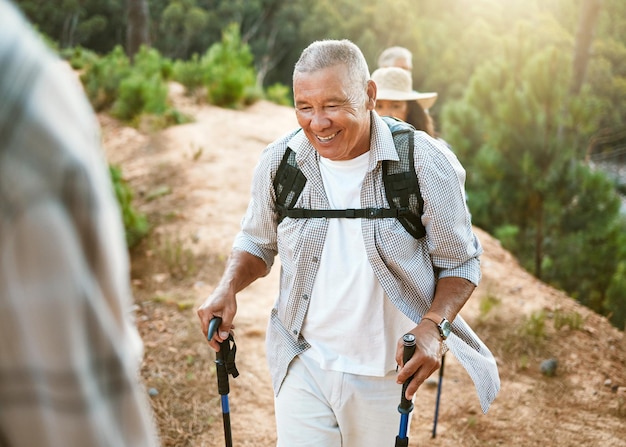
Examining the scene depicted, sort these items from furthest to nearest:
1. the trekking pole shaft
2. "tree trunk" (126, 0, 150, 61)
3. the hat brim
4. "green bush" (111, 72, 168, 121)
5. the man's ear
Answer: "tree trunk" (126, 0, 150, 61)
"green bush" (111, 72, 168, 121)
the hat brim
the trekking pole shaft
the man's ear

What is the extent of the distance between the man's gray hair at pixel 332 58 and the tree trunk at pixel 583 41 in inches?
324

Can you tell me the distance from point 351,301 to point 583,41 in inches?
348

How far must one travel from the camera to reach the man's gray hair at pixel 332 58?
6.90 feet

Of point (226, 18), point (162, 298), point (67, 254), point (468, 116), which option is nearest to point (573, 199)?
point (468, 116)

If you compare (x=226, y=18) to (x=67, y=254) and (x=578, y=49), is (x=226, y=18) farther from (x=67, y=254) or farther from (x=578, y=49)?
(x=67, y=254)

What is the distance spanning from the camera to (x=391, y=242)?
209cm

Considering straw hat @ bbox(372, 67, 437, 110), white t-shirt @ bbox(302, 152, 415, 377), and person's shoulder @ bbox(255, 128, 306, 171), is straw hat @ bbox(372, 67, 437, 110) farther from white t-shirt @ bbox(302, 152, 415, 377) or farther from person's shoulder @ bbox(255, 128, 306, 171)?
white t-shirt @ bbox(302, 152, 415, 377)

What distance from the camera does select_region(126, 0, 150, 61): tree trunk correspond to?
48.5 feet

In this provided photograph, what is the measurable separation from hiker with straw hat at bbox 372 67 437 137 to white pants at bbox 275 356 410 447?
1.94 meters

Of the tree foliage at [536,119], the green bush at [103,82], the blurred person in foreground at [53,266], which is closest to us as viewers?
the blurred person in foreground at [53,266]

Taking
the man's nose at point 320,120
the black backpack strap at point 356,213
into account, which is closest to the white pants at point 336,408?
the black backpack strap at point 356,213

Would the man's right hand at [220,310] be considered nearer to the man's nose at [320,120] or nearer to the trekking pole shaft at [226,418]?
the trekking pole shaft at [226,418]

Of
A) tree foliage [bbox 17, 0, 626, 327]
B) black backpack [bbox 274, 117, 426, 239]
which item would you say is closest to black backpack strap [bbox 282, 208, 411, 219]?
black backpack [bbox 274, 117, 426, 239]

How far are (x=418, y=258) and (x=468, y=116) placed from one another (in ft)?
25.9
